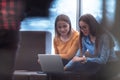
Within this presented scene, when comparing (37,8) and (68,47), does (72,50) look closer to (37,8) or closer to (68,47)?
(68,47)

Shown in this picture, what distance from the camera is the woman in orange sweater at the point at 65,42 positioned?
888 mm

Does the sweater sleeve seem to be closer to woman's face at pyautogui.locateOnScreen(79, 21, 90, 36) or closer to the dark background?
woman's face at pyautogui.locateOnScreen(79, 21, 90, 36)

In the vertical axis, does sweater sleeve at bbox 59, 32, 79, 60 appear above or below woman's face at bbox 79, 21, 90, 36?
below

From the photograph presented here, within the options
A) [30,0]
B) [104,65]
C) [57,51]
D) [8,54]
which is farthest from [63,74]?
[30,0]

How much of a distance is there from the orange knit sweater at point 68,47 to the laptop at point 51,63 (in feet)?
0.07

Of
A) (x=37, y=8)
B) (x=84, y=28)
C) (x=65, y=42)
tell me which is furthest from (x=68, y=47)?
(x=37, y=8)

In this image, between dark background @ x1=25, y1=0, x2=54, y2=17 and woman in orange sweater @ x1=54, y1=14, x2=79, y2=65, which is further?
woman in orange sweater @ x1=54, y1=14, x2=79, y2=65

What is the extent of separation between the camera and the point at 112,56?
0.76 meters

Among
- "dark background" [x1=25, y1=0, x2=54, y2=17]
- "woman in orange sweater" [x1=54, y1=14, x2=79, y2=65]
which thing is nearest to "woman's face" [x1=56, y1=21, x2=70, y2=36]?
"woman in orange sweater" [x1=54, y1=14, x2=79, y2=65]

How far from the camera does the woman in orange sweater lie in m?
0.89

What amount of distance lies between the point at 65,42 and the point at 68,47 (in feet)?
0.08

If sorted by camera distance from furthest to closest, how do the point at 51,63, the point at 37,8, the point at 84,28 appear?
the point at 51,63
the point at 84,28
the point at 37,8

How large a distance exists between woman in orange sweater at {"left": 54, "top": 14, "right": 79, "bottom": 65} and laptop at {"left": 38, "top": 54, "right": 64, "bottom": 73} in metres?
0.02

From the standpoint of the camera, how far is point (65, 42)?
3.13 feet
